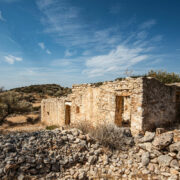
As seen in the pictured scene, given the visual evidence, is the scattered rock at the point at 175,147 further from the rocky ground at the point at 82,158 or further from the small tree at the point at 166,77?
the small tree at the point at 166,77

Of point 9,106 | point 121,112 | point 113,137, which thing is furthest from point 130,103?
point 9,106

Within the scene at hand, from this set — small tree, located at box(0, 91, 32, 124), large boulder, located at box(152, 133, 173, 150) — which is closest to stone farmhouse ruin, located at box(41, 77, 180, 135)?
large boulder, located at box(152, 133, 173, 150)

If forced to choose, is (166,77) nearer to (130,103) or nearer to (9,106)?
(130,103)

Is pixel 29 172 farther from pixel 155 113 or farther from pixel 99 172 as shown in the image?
pixel 155 113

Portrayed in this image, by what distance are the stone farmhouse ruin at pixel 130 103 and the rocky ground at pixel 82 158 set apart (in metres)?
1.09

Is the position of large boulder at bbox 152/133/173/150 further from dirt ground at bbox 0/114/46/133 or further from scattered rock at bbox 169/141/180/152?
dirt ground at bbox 0/114/46/133

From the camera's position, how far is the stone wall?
17.0ft

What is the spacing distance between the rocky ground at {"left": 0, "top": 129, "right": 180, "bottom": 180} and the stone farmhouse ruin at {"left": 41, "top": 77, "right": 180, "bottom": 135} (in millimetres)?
1085

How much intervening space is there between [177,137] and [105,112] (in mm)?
3050

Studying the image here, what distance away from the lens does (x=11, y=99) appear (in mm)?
14391

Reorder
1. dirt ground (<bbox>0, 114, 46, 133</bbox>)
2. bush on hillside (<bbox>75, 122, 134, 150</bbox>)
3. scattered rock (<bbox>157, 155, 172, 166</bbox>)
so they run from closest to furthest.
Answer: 1. scattered rock (<bbox>157, 155, 172, 166</bbox>)
2. bush on hillside (<bbox>75, 122, 134, 150</bbox>)
3. dirt ground (<bbox>0, 114, 46, 133</bbox>)

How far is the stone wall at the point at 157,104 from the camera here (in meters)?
5.18

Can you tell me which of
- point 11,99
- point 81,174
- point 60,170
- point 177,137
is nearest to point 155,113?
point 177,137

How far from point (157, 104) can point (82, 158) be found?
13.4ft
